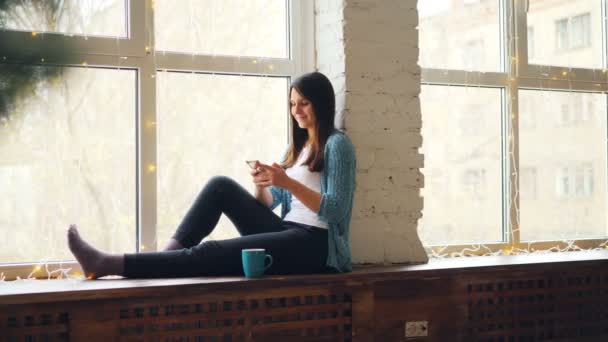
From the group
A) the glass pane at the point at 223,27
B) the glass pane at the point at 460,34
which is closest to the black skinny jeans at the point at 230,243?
the glass pane at the point at 223,27

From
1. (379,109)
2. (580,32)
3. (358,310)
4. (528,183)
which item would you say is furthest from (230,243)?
(580,32)

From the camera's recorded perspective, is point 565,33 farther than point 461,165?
Yes

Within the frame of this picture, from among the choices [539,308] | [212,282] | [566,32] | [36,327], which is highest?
[566,32]

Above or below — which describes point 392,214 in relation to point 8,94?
below

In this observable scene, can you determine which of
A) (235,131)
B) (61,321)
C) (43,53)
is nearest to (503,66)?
(235,131)

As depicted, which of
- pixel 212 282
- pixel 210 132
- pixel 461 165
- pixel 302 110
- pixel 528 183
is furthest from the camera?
pixel 528 183

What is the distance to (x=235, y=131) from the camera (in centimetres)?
300

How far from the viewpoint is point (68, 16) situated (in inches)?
109

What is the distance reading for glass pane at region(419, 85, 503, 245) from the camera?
3.38 meters

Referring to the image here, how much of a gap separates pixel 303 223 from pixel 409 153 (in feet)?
2.08

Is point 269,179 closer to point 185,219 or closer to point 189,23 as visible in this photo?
point 185,219

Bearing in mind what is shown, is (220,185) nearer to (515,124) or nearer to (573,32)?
(515,124)

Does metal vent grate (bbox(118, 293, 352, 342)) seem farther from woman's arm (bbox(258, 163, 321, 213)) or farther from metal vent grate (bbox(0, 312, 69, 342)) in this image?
woman's arm (bbox(258, 163, 321, 213))

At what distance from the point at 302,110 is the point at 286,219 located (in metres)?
0.42
